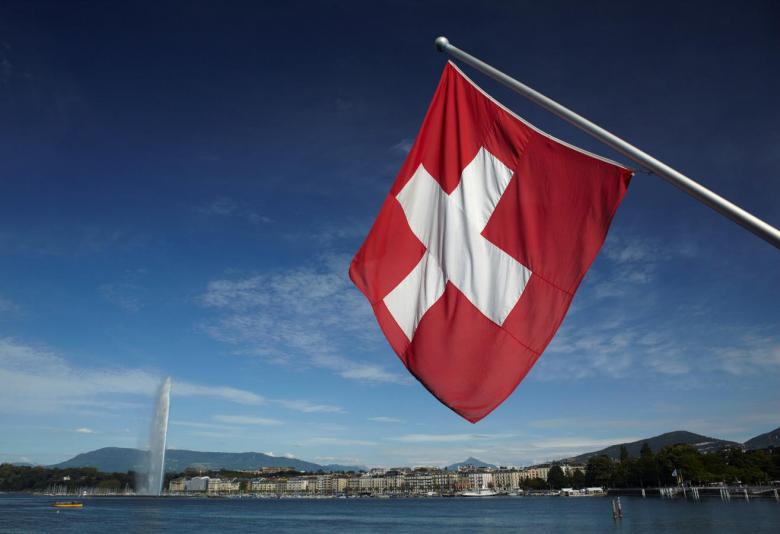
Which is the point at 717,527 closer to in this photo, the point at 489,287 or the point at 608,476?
the point at 489,287

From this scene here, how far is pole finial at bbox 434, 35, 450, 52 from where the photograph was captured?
555cm

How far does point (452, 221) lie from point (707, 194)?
2.57 m

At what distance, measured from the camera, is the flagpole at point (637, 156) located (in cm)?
415

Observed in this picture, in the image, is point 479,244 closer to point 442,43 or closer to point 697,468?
point 442,43

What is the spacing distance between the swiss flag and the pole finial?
689mm

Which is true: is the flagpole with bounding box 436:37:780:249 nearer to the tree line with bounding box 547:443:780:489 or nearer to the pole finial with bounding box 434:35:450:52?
the pole finial with bounding box 434:35:450:52

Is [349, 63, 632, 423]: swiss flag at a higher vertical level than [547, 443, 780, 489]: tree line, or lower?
higher

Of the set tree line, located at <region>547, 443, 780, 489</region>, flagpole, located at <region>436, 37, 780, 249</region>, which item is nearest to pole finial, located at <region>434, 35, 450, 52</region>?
flagpole, located at <region>436, 37, 780, 249</region>

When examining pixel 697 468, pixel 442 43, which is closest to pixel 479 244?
pixel 442 43

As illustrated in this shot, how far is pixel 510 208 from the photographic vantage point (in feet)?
19.9

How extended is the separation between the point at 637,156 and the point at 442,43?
2078 millimetres

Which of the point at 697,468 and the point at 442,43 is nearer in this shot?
the point at 442,43

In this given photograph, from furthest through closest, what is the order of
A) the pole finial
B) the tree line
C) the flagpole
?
the tree line
the pole finial
the flagpole

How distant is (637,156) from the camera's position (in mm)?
4520
